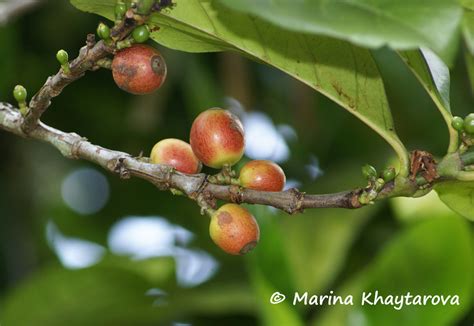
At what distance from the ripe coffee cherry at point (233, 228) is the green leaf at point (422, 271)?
3.27 feet

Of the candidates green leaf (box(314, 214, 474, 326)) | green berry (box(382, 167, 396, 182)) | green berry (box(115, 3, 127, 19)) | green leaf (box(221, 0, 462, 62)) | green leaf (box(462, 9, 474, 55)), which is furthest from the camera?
green leaf (box(314, 214, 474, 326))

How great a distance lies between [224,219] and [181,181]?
0.30ft

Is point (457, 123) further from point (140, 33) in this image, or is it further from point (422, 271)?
point (422, 271)

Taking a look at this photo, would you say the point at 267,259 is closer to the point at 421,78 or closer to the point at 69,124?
the point at 421,78

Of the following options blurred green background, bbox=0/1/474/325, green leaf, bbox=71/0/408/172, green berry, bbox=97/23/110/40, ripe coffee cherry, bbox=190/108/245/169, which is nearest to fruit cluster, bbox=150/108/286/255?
ripe coffee cherry, bbox=190/108/245/169

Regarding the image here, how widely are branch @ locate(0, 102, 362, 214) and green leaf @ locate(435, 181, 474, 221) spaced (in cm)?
21

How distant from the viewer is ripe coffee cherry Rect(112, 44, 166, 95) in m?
1.25

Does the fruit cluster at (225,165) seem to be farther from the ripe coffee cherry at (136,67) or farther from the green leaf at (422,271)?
the green leaf at (422,271)

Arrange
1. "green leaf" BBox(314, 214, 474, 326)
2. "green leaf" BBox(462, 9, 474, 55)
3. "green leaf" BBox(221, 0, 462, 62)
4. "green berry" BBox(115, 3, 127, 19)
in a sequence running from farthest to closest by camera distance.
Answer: "green leaf" BBox(314, 214, 474, 326) → "green berry" BBox(115, 3, 127, 19) → "green leaf" BBox(462, 9, 474, 55) → "green leaf" BBox(221, 0, 462, 62)

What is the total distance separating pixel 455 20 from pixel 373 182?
383 mm

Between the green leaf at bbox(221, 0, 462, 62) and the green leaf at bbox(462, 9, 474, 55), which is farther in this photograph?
the green leaf at bbox(462, 9, 474, 55)

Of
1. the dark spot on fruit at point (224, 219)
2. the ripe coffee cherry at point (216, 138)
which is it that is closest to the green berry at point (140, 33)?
the ripe coffee cherry at point (216, 138)

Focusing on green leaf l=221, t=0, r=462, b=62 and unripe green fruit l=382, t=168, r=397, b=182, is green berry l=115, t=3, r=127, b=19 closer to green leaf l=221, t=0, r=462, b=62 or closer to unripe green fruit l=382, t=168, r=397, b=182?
green leaf l=221, t=0, r=462, b=62

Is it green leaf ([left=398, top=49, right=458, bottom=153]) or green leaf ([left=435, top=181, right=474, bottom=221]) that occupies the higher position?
green leaf ([left=398, top=49, right=458, bottom=153])
